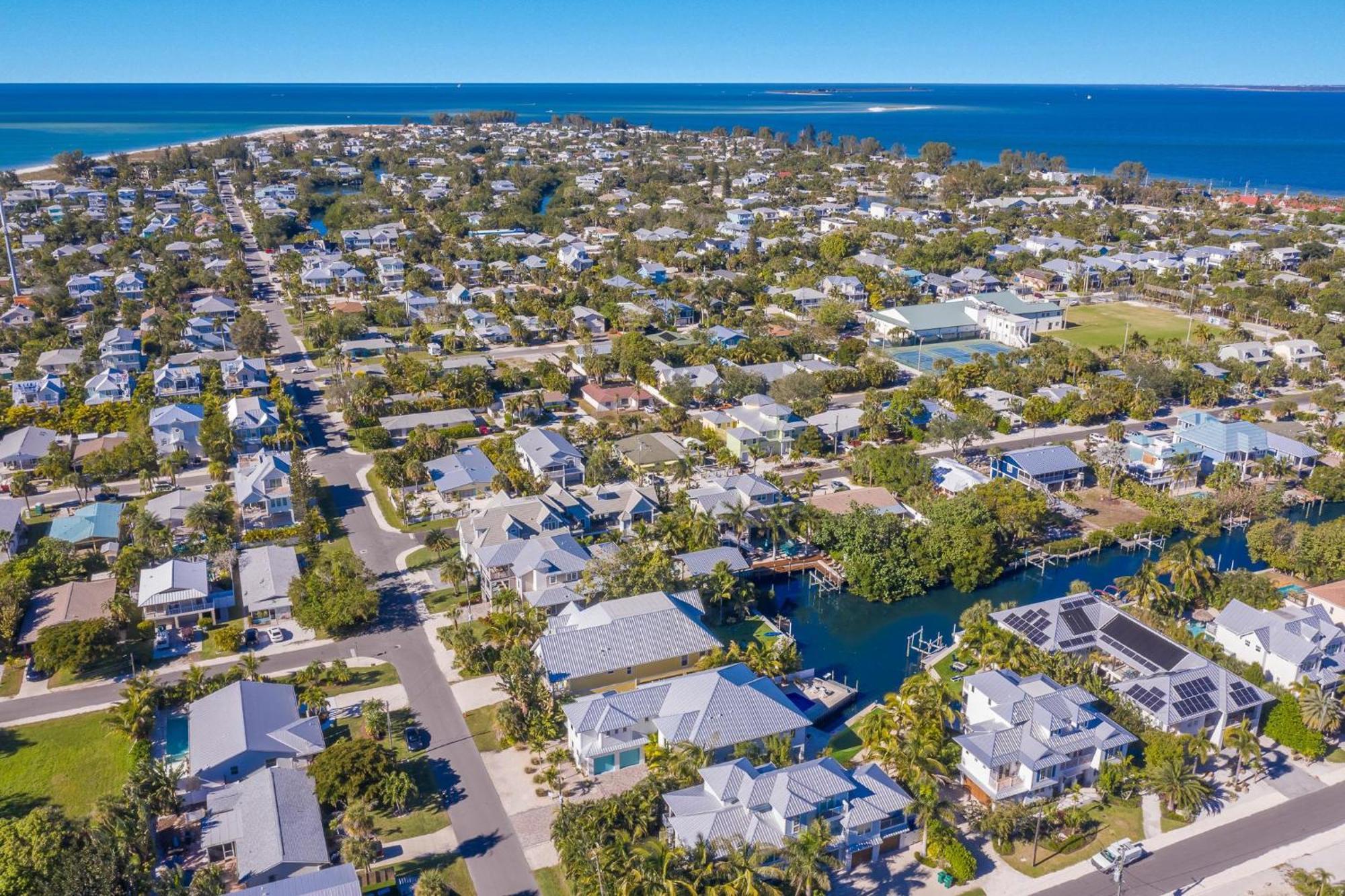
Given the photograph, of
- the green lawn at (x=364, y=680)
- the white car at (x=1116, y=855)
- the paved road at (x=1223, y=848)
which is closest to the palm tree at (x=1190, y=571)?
the paved road at (x=1223, y=848)

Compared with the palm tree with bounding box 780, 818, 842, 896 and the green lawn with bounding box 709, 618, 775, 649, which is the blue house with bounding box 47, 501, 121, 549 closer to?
the green lawn with bounding box 709, 618, 775, 649

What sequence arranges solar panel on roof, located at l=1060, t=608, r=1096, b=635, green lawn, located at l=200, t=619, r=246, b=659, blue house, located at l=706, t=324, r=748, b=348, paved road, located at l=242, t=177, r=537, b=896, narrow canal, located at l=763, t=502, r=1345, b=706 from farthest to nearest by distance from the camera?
blue house, located at l=706, t=324, r=748, b=348, narrow canal, located at l=763, t=502, r=1345, b=706, green lawn, located at l=200, t=619, r=246, b=659, solar panel on roof, located at l=1060, t=608, r=1096, b=635, paved road, located at l=242, t=177, r=537, b=896

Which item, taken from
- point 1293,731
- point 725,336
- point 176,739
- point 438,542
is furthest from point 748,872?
point 725,336

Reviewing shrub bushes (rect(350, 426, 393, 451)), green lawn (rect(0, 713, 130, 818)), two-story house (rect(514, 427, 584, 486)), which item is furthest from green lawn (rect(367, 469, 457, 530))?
green lawn (rect(0, 713, 130, 818))

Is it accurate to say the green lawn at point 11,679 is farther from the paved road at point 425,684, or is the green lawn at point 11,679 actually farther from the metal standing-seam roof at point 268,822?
the metal standing-seam roof at point 268,822

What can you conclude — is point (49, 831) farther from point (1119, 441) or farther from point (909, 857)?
point (1119, 441)

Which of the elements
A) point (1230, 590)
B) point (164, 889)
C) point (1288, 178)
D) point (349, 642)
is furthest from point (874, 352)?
point (1288, 178)

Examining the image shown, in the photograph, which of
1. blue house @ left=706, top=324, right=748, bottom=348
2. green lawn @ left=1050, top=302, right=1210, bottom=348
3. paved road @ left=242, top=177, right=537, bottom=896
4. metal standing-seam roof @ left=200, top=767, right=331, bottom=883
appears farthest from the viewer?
green lawn @ left=1050, top=302, right=1210, bottom=348
